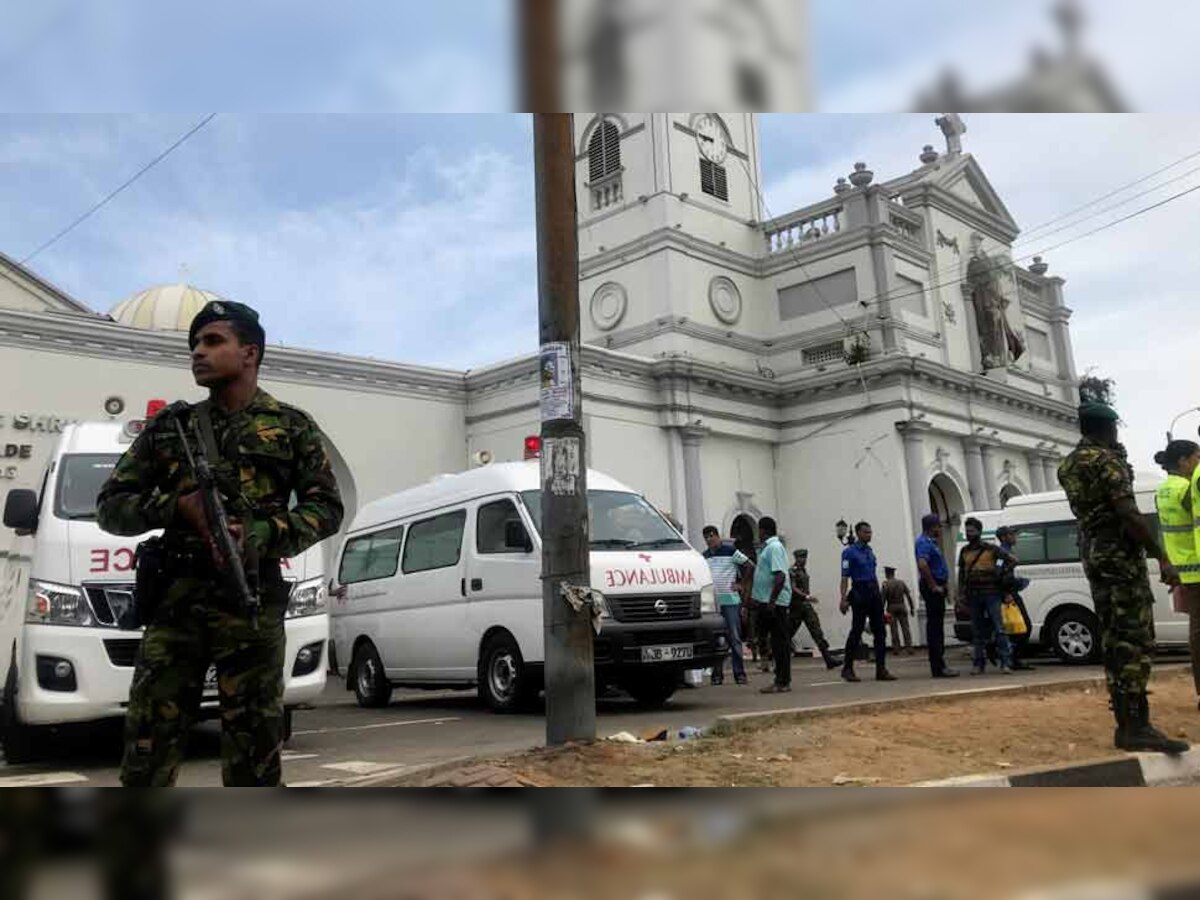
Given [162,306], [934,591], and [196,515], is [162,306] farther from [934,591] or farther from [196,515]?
[196,515]

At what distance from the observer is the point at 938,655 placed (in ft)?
35.6

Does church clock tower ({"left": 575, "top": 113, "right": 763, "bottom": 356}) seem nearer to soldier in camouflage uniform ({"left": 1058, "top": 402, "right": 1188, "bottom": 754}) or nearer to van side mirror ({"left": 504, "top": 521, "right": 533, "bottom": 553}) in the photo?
van side mirror ({"left": 504, "top": 521, "right": 533, "bottom": 553})

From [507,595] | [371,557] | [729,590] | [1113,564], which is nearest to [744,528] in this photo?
[729,590]

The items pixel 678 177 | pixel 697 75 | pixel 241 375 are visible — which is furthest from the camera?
pixel 678 177

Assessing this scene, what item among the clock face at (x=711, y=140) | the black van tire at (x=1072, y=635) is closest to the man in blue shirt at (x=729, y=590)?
the black van tire at (x=1072, y=635)

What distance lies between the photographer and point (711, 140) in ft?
83.3

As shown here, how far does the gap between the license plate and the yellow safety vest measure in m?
3.57

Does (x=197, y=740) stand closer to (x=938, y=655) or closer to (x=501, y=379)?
(x=938, y=655)

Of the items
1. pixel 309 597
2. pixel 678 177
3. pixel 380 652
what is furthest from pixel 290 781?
pixel 678 177

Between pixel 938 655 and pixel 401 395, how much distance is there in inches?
449

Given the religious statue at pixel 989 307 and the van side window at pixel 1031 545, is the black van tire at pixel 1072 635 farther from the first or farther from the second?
the religious statue at pixel 989 307

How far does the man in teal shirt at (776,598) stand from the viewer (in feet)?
31.2

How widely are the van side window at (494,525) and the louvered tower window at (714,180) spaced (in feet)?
58.5

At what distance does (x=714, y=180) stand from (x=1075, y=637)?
16.0m
